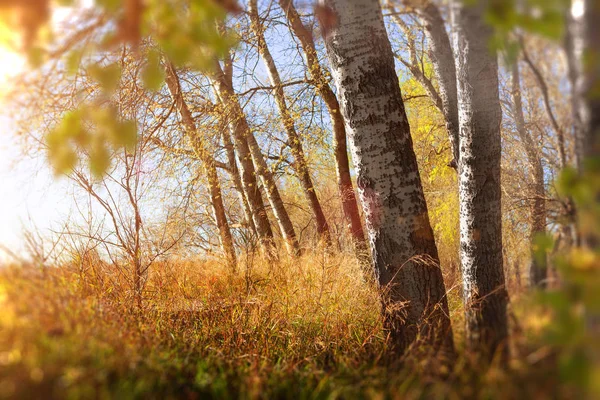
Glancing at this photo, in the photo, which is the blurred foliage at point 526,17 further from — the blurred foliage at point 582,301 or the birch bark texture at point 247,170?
the birch bark texture at point 247,170

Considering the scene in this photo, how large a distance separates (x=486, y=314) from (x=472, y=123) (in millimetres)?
1327

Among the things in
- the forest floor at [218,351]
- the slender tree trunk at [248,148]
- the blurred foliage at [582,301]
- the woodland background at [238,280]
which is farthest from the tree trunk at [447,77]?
the slender tree trunk at [248,148]

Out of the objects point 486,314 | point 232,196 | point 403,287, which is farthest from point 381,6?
point 232,196

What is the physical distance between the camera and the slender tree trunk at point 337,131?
6152mm

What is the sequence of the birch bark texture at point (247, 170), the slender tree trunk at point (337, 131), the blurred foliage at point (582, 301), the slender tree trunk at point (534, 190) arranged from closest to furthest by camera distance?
the blurred foliage at point (582, 301) < the slender tree trunk at point (534, 190) < the slender tree trunk at point (337, 131) < the birch bark texture at point (247, 170)

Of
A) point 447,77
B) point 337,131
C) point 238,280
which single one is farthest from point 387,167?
point 337,131

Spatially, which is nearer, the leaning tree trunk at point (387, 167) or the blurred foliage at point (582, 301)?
the blurred foliage at point (582, 301)

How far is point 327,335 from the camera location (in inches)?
138

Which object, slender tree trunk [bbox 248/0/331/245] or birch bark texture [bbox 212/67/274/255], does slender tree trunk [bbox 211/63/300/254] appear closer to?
birch bark texture [bbox 212/67/274/255]

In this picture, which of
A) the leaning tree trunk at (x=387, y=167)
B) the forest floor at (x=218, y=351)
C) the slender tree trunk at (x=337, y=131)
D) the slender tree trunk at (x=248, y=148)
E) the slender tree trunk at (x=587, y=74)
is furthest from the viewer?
the slender tree trunk at (x=248, y=148)

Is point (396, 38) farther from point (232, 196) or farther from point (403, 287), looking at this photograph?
point (232, 196)

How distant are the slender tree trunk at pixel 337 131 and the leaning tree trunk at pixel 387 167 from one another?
296cm

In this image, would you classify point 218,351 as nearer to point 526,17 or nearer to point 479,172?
point 479,172

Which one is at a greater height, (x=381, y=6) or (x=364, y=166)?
(x=381, y=6)
